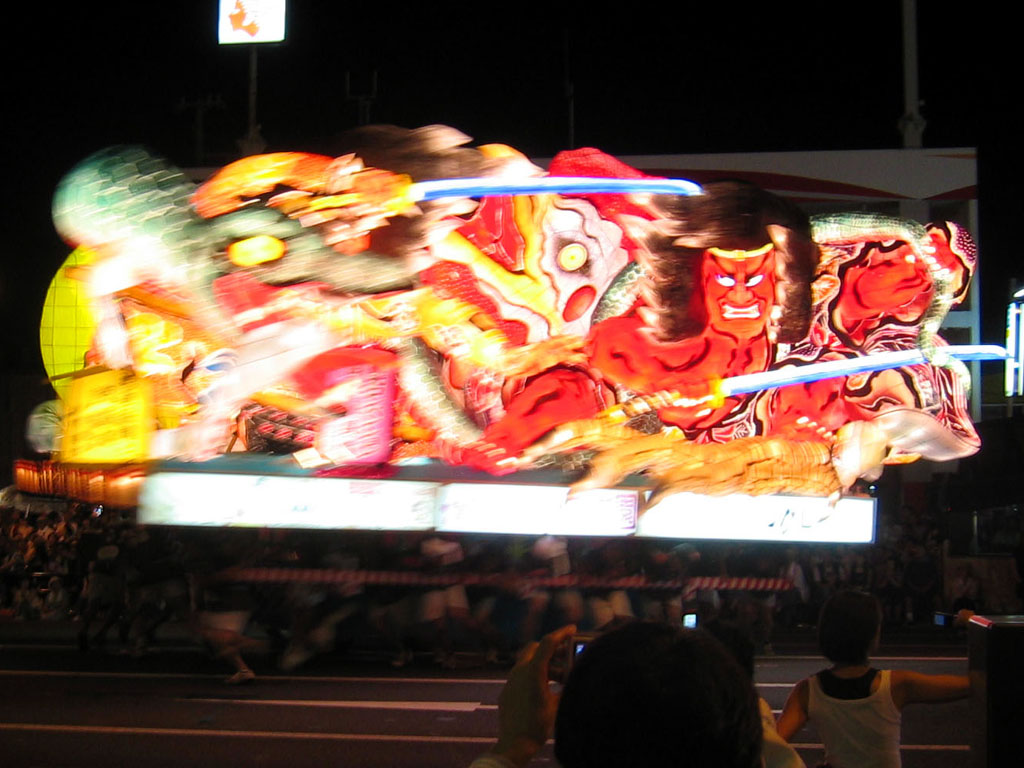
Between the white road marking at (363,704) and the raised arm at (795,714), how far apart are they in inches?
268

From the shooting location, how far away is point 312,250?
532 inches

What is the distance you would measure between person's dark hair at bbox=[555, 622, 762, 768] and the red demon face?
487 inches

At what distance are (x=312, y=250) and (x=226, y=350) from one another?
5.23 ft

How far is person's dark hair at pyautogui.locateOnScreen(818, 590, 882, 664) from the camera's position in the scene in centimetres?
424

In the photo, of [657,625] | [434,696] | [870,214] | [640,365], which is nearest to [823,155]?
[870,214]

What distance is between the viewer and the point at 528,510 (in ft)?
48.4

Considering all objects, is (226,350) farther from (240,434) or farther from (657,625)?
(657,625)

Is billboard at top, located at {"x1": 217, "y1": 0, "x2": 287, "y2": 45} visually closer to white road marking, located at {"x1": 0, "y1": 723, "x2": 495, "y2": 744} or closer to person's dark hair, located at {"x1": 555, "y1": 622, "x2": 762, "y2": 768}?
white road marking, located at {"x1": 0, "y1": 723, "x2": 495, "y2": 744}

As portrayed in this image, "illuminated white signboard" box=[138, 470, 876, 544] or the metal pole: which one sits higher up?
the metal pole

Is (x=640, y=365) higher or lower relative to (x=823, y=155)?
lower

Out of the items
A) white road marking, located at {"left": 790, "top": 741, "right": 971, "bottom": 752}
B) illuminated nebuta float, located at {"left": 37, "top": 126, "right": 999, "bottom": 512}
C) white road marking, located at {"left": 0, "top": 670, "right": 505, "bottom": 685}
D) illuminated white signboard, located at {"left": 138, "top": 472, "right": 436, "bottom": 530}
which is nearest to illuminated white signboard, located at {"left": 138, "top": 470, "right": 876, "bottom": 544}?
illuminated white signboard, located at {"left": 138, "top": 472, "right": 436, "bottom": 530}

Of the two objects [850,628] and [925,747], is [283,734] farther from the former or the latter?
[850,628]

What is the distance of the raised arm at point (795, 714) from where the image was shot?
4.32m

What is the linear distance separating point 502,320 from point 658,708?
39.6ft
